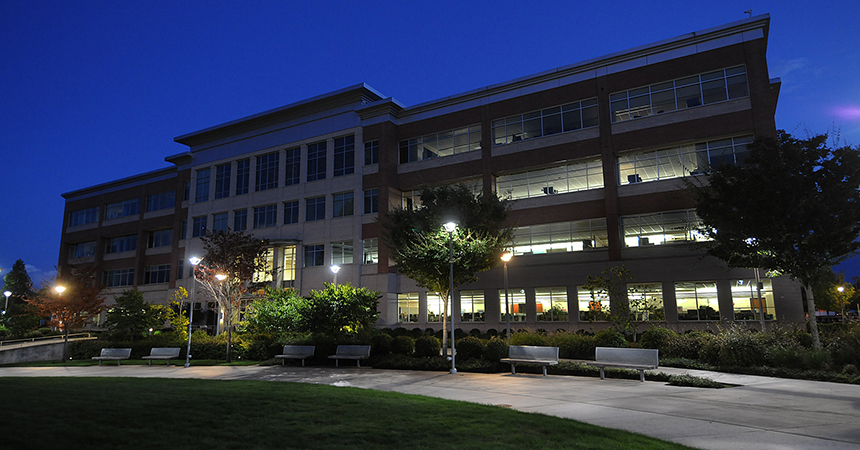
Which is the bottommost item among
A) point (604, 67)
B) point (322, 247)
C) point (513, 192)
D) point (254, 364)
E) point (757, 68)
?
point (254, 364)

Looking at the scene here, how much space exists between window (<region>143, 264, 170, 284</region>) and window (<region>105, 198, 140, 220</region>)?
7556 millimetres

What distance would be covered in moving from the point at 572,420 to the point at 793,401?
5552mm

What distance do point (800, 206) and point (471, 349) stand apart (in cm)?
1243

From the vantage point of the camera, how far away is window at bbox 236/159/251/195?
49594 millimetres

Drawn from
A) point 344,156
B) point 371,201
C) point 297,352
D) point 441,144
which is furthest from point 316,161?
point 297,352

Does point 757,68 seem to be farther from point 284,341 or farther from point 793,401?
point 284,341

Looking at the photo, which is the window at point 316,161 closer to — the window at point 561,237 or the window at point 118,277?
the window at point 561,237

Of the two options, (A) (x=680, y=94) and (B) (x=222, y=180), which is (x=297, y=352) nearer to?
(A) (x=680, y=94)

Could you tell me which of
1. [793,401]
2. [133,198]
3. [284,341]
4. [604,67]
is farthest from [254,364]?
[133,198]

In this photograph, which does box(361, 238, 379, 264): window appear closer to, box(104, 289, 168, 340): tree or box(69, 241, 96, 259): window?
box(104, 289, 168, 340): tree

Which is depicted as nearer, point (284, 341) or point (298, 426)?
point (298, 426)

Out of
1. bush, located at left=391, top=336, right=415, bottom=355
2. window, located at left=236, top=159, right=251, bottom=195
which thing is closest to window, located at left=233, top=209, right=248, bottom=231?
window, located at left=236, top=159, right=251, bottom=195

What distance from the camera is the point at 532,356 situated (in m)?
17.4

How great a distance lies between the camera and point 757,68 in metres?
29.6
